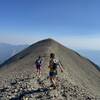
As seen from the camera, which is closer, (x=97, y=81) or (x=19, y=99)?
(x=19, y=99)

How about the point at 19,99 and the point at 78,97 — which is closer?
the point at 19,99

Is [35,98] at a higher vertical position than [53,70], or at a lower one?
lower

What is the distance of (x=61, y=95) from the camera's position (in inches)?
981

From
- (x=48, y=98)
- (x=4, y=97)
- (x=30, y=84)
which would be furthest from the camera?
(x=30, y=84)

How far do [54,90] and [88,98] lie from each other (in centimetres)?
298

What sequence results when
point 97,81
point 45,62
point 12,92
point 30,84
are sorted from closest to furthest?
point 12,92, point 30,84, point 45,62, point 97,81

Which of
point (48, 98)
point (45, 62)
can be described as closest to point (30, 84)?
point (48, 98)

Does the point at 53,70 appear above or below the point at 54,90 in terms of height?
above

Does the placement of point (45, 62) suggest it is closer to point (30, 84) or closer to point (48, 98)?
point (30, 84)

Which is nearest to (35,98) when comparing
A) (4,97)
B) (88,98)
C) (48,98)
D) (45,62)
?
(48,98)

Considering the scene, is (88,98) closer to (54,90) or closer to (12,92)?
(54,90)

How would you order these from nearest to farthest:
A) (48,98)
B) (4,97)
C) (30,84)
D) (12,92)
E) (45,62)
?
(48,98) → (4,97) → (12,92) → (30,84) → (45,62)

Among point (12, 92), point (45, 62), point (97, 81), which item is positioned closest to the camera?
point (12, 92)

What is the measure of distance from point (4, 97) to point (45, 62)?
89.4 ft
